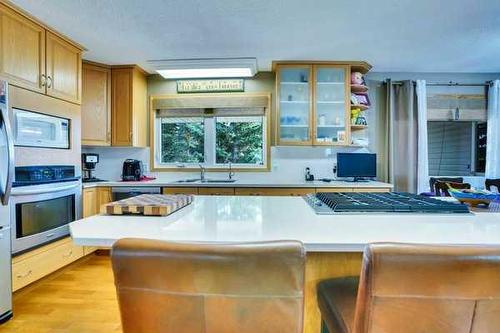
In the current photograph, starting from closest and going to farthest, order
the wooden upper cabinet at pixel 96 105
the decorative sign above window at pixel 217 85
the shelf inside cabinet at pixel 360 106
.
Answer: the wooden upper cabinet at pixel 96 105 → the shelf inside cabinet at pixel 360 106 → the decorative sign above window at pixel 217 85

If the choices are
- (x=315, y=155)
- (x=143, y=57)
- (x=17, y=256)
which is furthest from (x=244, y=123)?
(x=17, y=256)

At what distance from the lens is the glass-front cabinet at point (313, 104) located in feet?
12.2

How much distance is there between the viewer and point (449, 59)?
3.55 metres

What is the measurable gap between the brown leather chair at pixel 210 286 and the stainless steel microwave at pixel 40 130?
2.33m

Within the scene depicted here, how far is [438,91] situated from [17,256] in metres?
4.97

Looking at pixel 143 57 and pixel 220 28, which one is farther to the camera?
pixel 143 57

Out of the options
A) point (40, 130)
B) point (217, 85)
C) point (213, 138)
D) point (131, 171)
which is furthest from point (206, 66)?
point (40, 130)

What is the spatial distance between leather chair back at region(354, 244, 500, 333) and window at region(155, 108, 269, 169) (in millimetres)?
3471

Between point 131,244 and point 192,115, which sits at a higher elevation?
point 192,115

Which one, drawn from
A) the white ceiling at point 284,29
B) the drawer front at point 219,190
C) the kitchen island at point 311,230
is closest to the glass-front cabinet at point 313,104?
the white ceiling at point 284,29

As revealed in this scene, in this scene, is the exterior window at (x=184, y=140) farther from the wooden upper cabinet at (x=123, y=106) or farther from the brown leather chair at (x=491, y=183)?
the brown leather chair at (x=491, y=183)

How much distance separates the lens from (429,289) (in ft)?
2.33

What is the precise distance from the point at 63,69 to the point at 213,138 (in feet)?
6.30

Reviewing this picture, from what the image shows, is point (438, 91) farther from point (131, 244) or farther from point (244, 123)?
point (131, 244)
